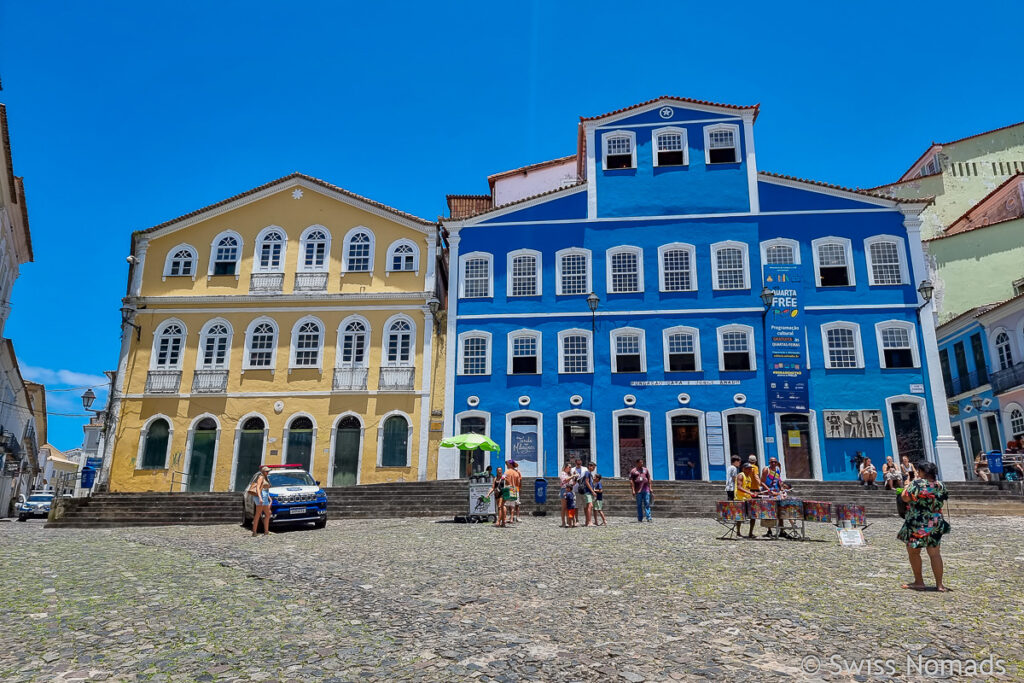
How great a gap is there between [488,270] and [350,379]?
22.0 ft

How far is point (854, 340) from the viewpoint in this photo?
25.6 metres

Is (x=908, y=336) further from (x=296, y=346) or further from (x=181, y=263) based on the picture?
(x=181, y=263)

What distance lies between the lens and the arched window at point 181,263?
1134 inches

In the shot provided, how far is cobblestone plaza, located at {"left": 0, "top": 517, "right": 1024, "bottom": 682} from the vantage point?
5074 mm

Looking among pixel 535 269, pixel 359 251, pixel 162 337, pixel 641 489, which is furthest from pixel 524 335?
pixel 162 337

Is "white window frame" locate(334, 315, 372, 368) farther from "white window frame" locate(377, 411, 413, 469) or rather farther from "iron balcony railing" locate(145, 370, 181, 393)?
"iron balcony railing" locate(145, 370, 181, 393)

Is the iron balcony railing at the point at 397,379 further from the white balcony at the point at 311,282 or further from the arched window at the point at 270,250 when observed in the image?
the arched window at the point at 270,250

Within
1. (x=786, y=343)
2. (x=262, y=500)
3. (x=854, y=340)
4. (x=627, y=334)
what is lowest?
(x=262, y=500)

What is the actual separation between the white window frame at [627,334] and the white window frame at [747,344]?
2.62m

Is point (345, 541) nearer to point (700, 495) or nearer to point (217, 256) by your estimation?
point (700, 495)

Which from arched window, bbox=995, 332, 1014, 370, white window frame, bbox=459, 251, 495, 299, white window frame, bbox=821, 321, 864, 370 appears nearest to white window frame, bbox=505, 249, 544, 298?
white window frame, bbox=459, 251, 495, 299

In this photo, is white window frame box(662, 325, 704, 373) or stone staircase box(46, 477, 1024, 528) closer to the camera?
stone staircase box(46, 477, 1024, 528)

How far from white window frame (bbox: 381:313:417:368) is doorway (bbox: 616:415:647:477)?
26.2 ft

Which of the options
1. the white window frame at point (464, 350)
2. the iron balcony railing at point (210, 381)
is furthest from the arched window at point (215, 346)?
the white window frame at point (464, 350)
